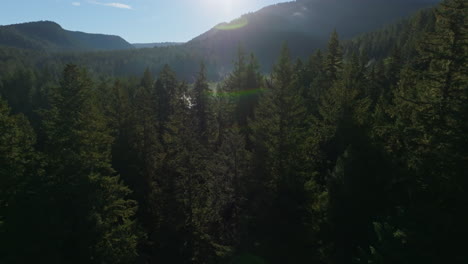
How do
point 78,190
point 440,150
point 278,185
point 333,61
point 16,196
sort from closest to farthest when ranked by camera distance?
point 440,150 → point 78,190 → point 16,196 → point 278,185 → point 333,61

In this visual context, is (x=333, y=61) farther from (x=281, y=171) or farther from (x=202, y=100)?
(x=281, y=171)

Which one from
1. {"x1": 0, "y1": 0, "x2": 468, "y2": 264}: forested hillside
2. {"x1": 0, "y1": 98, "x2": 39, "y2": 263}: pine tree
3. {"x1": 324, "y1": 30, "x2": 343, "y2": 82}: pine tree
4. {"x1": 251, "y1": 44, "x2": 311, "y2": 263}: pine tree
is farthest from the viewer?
{"x1": 324, "y1": 30, "x2": 343, "y2": 82}: pine tree

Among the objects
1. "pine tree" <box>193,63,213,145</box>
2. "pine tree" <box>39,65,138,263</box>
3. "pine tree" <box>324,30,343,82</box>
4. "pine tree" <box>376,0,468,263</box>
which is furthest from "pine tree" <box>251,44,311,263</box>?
"pine tree" <box>193,63,213,145</box>

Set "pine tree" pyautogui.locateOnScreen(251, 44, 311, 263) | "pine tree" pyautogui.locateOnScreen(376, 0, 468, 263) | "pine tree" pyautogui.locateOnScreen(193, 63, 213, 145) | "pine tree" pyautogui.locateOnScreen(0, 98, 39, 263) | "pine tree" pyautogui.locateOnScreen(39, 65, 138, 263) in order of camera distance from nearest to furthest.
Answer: "pine tree" pyautogui.locateOnScreen(376, 0, 468, 263)
"pine tree" pyautogui.locateOnScreen(0, 98, 39, 263)
"pine tree" pyautogui.locateOnScreen(39, 65, 138, 263)
"pine tree" pyautogui.locateOnScreen(251, 44, 311, 263)
"pine tree" pyautogui.locateOnScreen(193, 63, 213, 145)

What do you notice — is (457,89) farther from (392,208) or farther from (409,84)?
(409,84)

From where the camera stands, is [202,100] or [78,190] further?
[202,100]

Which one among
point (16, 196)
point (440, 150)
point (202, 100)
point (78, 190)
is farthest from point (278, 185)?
point (202, 100)

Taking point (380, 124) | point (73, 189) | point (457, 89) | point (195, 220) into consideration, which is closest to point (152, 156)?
point (195, 220)

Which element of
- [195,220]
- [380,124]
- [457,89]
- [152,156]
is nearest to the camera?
[457,89]

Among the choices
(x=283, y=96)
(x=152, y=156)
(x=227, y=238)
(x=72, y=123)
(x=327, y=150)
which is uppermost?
(x=283, y=96)

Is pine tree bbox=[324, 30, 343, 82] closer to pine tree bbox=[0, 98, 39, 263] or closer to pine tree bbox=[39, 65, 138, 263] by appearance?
pine tree bbox=[39, 65, 138, 263]

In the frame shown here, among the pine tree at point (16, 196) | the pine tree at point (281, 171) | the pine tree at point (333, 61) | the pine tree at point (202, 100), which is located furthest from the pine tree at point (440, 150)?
the pine tree at point (202, 100)
